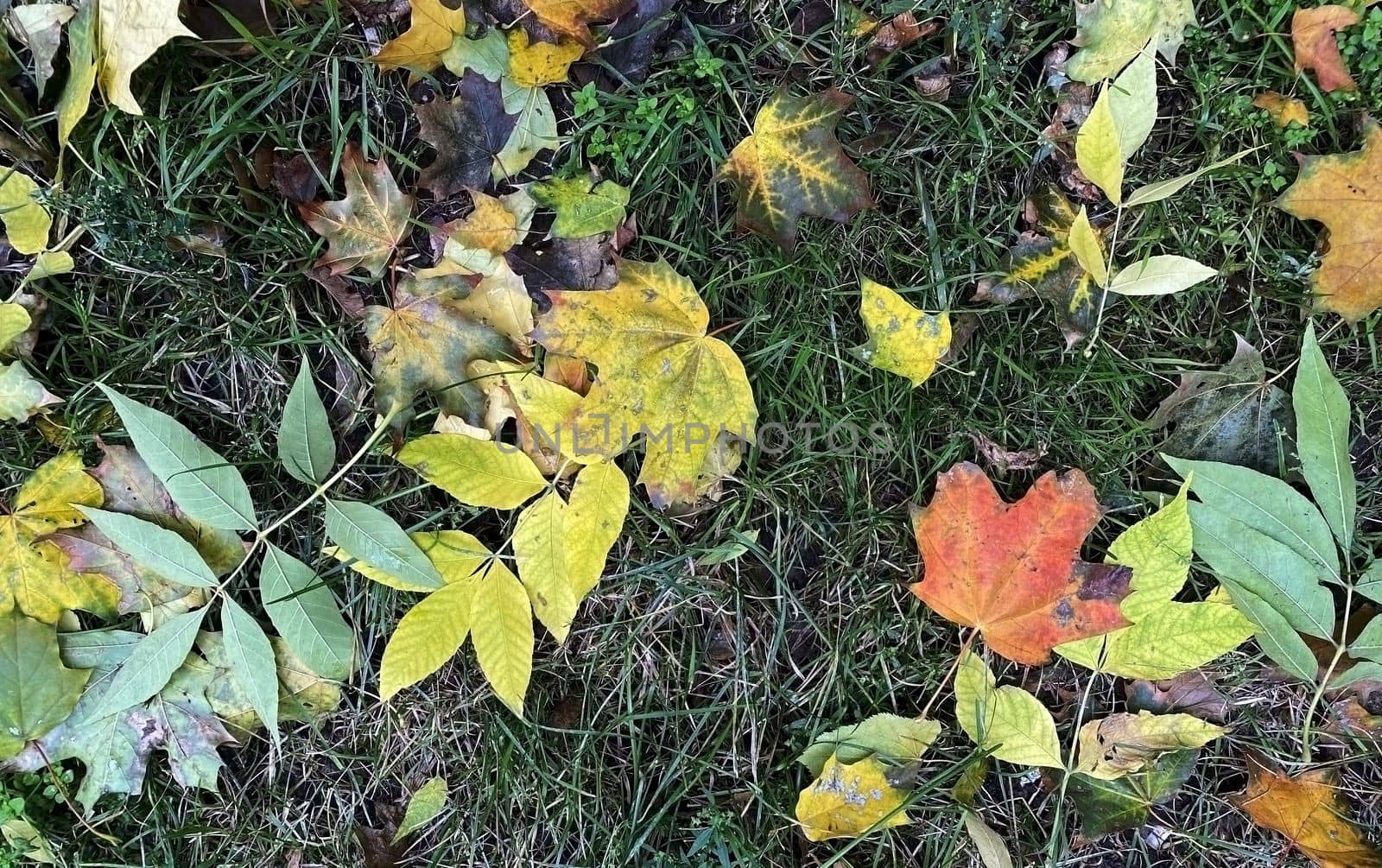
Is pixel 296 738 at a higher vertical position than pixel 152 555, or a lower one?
lower

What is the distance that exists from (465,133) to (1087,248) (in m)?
1.20

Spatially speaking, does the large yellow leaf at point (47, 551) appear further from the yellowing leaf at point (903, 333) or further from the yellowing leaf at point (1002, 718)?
the yellowing leaf at point (1002, 718)

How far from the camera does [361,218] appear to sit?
147 centimetres

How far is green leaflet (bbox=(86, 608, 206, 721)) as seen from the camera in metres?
1.47

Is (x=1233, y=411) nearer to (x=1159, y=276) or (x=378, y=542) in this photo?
(x=1159, y=276)

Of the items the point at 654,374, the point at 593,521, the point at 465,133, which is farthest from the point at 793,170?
the point at 593,521

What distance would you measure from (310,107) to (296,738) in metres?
1.30

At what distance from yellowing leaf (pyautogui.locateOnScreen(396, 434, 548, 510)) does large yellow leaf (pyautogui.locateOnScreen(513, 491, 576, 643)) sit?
45mm

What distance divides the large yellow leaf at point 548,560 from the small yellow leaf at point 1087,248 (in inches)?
42.9

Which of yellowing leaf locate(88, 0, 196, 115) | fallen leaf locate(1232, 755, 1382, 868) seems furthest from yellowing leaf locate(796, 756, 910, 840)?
yellowing leaf locate(88, 0, 196, 115)

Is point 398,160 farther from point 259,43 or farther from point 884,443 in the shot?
point 884,443

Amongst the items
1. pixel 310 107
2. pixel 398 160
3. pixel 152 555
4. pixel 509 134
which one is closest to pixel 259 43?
pixel 310 107

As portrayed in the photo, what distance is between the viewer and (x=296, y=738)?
5.17 ft

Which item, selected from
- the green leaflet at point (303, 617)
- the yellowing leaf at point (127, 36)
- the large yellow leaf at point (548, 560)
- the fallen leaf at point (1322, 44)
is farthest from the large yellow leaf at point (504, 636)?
the fallen leaf at point (1322, 44)
